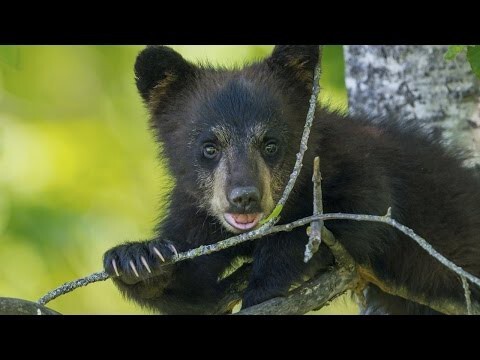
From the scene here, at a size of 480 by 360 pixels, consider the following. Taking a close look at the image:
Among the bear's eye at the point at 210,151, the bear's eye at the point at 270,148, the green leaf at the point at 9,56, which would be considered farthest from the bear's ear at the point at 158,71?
the green leaf at the point at 9,56

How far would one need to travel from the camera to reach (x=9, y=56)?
5418 millimetres

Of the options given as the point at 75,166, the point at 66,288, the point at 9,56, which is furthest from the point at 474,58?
the point at 75,166

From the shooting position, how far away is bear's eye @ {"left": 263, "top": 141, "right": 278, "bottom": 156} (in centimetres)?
627

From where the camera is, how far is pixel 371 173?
666 cm

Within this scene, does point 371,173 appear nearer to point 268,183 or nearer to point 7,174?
point 268,183

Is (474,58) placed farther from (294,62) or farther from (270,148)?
(294,62)

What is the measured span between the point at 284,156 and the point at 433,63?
2.03 metres

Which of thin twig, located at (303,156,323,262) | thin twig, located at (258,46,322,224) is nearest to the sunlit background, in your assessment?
thin twig, located at (258,46,322,224)

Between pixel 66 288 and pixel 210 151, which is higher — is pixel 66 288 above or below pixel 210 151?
below

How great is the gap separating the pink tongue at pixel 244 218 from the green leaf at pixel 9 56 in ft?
5.43

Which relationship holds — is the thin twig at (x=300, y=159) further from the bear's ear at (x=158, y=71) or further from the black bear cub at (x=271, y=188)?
the bear's ear at (x=158, y=71)

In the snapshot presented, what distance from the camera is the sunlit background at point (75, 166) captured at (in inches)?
425

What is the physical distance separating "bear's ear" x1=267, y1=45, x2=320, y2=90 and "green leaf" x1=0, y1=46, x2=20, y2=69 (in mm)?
2062

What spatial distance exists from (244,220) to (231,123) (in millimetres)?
705
